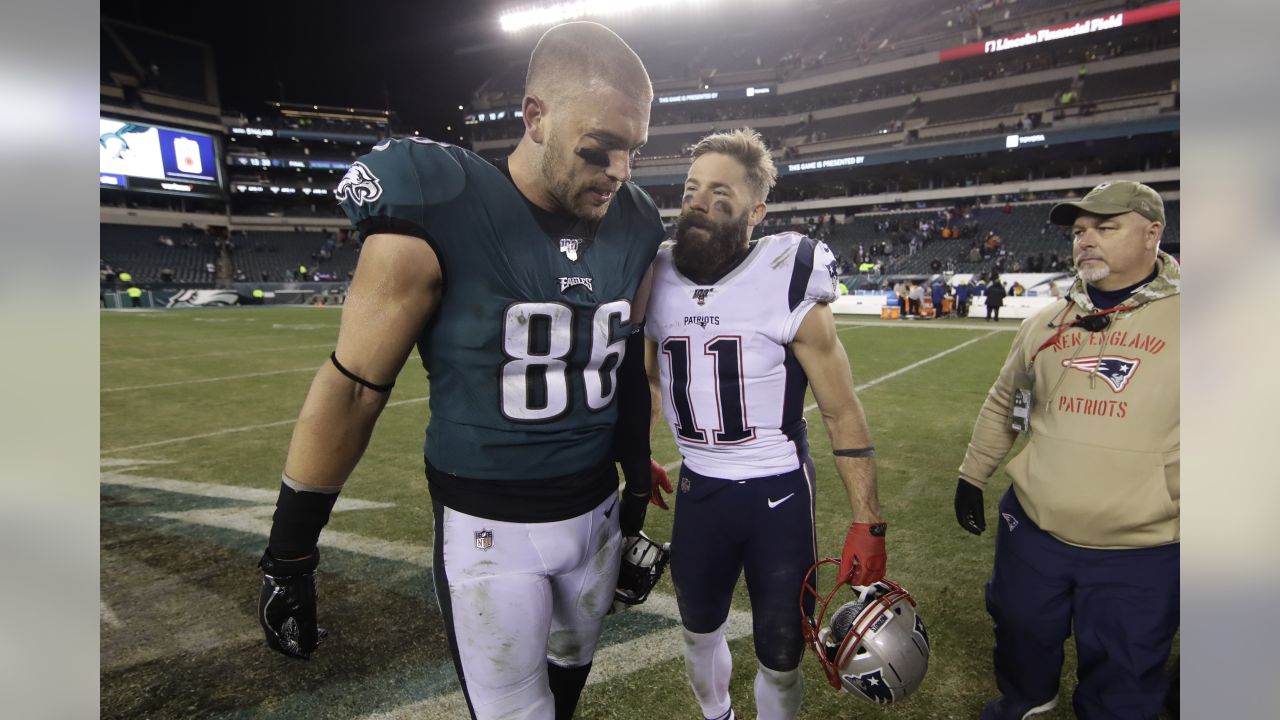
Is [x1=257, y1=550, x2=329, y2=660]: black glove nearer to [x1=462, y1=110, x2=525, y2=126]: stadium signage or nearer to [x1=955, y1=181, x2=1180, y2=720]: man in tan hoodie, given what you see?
[x1=955, y1=181, x2=1180, y2=720]: man in tan hoodie

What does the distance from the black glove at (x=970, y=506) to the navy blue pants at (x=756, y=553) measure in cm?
78

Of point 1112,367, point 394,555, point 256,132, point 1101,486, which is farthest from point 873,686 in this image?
point 256,132

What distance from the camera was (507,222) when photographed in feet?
5.47

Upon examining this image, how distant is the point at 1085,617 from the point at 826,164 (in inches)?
1702

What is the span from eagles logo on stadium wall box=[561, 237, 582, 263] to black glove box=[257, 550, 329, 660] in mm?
1005

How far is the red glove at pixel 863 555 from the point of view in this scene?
6.94 ft

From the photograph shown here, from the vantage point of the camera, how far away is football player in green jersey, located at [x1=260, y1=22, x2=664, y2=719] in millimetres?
1537

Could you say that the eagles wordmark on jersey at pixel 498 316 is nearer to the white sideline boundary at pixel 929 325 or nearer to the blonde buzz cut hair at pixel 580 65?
the blonde buzz cut hair at pixel 580 65

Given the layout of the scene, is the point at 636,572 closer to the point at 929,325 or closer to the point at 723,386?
the point at 723,386

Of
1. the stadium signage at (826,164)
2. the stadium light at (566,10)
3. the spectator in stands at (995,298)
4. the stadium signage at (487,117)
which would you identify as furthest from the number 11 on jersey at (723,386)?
the stadium signage at (487,117)

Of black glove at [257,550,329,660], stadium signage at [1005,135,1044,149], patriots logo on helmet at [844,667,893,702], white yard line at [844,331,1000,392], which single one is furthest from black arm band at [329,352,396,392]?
stadium signage at [1005,135,1044,149]

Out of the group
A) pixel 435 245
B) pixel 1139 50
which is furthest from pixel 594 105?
pixel 1139 50
